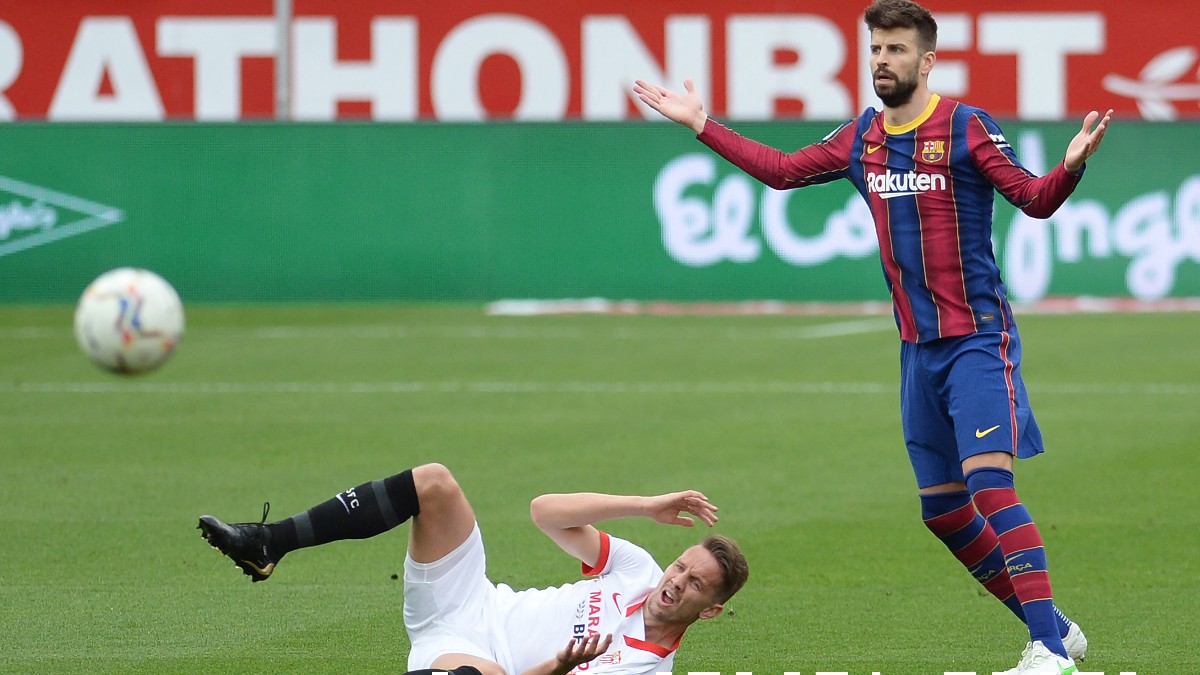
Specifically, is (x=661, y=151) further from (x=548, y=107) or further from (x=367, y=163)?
(x=548, y=107)

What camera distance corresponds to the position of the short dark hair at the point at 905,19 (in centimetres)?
672

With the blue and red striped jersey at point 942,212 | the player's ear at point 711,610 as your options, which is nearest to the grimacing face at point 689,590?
the player's ear at point 711,610

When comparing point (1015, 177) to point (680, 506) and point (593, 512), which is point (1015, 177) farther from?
point (593, 512)

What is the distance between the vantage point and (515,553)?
29.9ft

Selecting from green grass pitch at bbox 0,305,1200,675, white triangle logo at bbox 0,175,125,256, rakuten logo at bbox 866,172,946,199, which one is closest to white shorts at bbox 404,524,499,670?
green grass pitch at bbox 0,305,1200,675

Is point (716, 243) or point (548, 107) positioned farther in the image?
point (548, 107)

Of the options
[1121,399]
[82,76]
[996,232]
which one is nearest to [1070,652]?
[1121,399]

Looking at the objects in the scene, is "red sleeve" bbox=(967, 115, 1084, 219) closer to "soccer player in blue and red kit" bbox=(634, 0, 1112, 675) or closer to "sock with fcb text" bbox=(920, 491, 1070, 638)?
"soccer player in blue and red kit" bbox=(634, 0, 1112, 675)

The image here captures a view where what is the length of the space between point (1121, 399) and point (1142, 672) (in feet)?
26.2

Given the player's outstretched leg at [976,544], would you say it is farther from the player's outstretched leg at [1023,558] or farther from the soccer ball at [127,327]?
the soccer ball at [127,327]

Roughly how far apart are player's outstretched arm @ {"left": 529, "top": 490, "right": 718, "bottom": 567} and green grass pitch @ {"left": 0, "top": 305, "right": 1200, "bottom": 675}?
2.55 ft

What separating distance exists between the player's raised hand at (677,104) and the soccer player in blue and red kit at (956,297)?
0.57m

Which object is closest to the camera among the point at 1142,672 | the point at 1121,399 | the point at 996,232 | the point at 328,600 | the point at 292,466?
the point at 1142,672

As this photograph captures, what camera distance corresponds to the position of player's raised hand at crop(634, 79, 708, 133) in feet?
24.0
